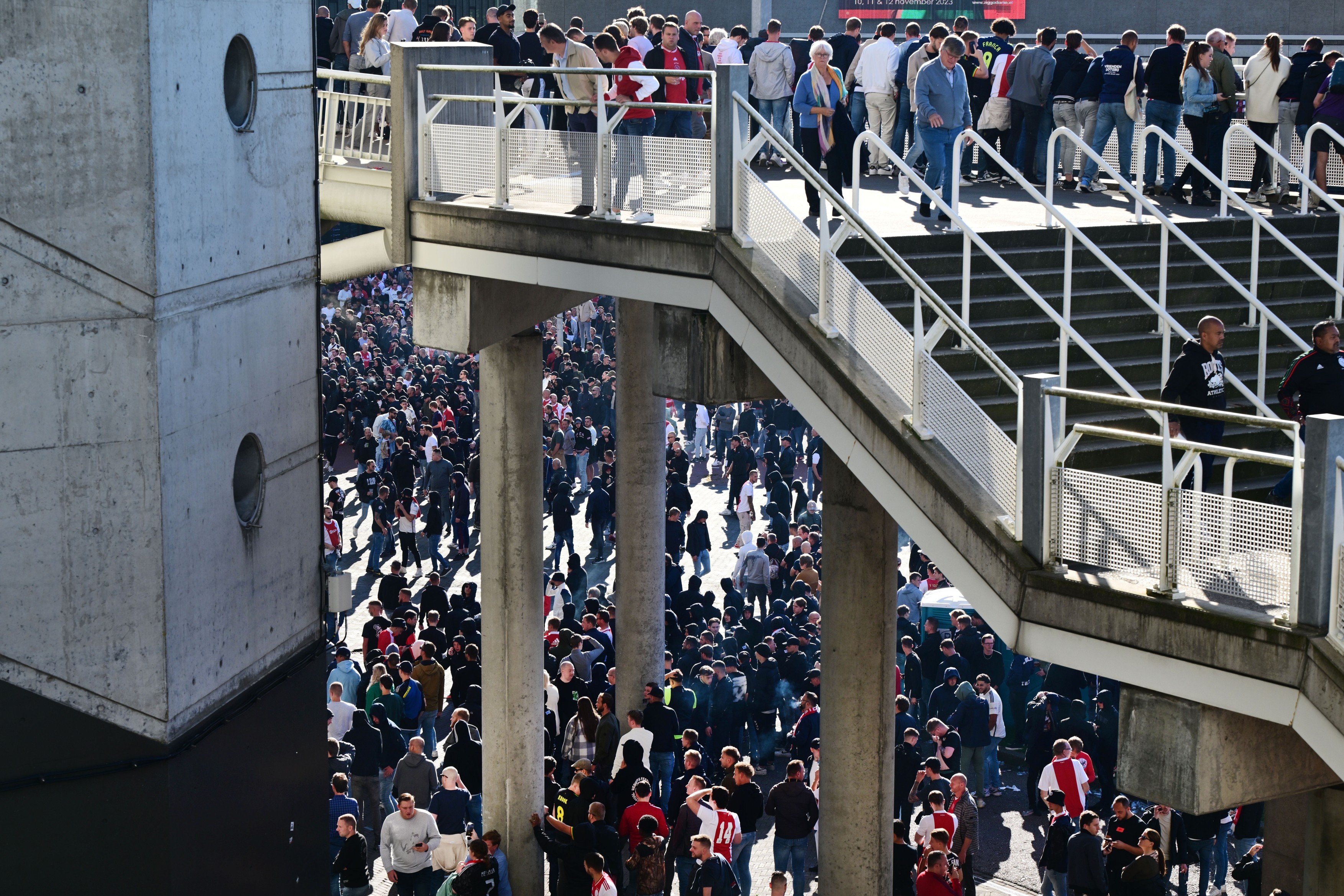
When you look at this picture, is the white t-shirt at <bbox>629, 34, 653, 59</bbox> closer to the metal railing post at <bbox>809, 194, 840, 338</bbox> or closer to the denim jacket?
the denim jacket

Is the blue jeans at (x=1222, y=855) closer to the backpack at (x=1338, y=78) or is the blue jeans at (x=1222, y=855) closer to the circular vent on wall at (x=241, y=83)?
the backpack at (x=1338, y=78)

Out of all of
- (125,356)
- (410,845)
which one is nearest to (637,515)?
(410,845)

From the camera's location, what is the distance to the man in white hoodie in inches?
578

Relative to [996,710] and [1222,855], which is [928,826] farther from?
[996,710]

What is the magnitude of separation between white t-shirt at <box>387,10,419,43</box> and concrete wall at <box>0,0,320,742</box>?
6.70 metres

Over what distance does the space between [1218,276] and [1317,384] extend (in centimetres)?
310

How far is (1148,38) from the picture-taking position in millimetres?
31219

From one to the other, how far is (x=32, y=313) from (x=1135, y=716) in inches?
242

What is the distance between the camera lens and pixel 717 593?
2450cm

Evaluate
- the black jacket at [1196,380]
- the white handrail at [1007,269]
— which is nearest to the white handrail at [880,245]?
the white handrail at [1007,269]

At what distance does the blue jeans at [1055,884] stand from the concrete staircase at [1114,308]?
4699mm

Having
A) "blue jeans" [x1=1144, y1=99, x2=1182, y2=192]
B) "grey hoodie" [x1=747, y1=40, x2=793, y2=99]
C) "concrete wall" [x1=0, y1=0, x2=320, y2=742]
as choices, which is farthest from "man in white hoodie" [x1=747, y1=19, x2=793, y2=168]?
"concrete wall" [x1=0, y1=0, x2=320, y2=742]

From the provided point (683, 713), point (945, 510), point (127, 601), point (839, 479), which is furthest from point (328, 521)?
point (945, 510)

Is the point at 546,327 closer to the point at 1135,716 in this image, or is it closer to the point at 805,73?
the point at 805,73
